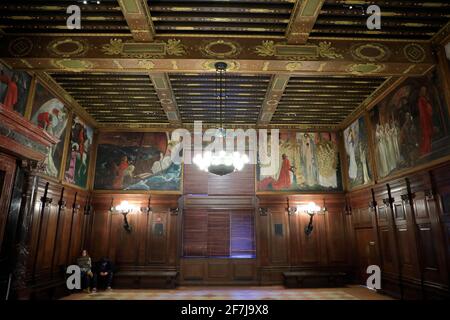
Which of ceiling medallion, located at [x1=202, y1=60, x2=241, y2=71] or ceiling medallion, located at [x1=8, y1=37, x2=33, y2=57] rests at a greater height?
ceiling medallion, located at [x1=8, y1=37, x2=33, y2=57]

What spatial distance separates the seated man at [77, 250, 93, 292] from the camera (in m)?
8.56

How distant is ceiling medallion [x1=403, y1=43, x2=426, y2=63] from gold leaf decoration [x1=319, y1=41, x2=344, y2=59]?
1.39 meters

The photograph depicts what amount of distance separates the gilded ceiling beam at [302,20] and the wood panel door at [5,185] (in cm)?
574

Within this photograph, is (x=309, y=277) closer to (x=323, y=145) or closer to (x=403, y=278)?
(x=403, y=278)

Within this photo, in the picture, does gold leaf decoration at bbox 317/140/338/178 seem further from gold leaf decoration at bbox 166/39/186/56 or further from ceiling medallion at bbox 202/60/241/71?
gold leaf decoration at bbox 166/39/186/56

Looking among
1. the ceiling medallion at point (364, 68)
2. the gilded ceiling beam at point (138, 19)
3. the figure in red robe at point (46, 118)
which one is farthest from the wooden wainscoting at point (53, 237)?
the ceiling medallion at point (364, 68)

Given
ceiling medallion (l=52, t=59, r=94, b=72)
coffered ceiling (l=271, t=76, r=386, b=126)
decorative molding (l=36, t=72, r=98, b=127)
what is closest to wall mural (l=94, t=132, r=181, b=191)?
decorative molding (l=36, t=72, r=98, b=127)

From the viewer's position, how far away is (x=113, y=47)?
582cm

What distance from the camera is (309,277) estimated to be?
9.43 m

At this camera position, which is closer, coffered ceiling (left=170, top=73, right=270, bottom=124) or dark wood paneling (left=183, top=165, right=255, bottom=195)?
coffered ceiling (left=170, top=73, right=270, bottom=124)

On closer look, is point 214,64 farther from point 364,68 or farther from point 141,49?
point 364,68

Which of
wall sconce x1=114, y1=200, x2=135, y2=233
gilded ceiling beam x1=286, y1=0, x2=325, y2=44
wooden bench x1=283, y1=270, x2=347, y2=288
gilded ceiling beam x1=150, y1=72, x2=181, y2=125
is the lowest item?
wooden bench x1=283, y1=270, x2=347, y2=288

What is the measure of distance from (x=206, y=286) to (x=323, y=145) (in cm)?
647

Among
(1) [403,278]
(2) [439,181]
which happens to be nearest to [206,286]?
(1) [403,278]
